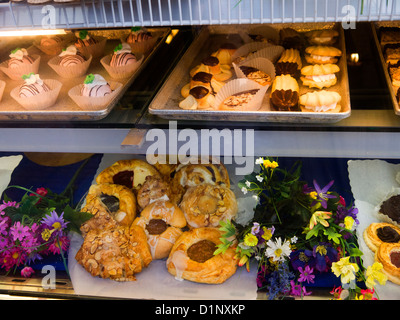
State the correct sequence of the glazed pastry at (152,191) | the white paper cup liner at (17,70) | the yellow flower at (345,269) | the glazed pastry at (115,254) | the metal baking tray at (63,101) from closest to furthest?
1. the yellow flower at (345,269)
2. the metal baking tray at (63,101)
3. the glazed pastry at (115,254)
4. the glazed pastry at (152,191)
5. the white paper cup liner at (17,70)

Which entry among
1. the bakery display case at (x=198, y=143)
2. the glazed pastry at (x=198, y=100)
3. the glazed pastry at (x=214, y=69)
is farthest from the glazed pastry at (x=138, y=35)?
the glazed pastry at (x=198, y=100)

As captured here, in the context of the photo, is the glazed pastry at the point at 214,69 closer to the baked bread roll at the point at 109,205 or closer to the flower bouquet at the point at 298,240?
the flower bouquet at the point at 298,240

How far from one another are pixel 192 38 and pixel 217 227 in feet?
3.30

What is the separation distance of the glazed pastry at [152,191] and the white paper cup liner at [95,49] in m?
0.76

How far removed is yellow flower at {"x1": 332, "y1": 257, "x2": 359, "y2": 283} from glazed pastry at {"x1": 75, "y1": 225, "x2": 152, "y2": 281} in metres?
0.75

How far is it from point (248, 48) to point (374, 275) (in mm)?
1229

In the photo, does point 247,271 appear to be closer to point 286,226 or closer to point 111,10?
point 286,226

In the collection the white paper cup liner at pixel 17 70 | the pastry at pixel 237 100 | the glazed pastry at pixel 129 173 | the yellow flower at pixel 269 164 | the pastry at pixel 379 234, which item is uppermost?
the white paper cup liner at pixel 17 70

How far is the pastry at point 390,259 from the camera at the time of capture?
5.21 ft

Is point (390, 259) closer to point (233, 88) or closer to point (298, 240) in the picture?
point (298, 240)

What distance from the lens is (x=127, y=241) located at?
5.93 ft

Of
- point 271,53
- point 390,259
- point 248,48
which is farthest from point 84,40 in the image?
point 390,259

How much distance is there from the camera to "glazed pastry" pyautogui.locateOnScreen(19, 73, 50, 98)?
1767 mm

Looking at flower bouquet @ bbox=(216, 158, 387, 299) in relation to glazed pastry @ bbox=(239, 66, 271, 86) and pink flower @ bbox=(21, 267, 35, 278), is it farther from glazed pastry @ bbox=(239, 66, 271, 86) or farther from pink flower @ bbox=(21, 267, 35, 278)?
pink flower @ bbox=(21, 267, 35, 278)
